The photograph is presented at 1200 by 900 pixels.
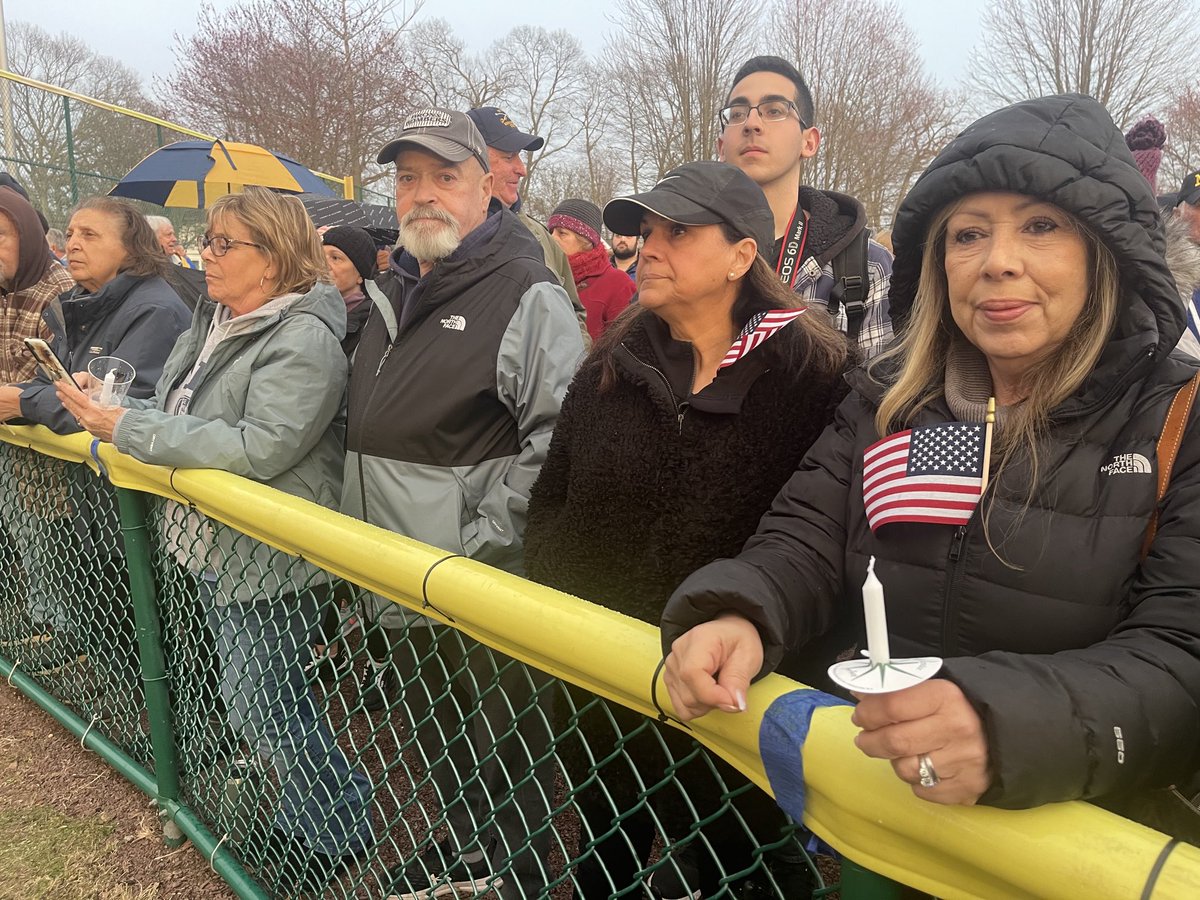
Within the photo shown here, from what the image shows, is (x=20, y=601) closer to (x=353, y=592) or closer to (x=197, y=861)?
(x=197, y=861)

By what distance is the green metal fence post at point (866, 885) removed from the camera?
0.87m

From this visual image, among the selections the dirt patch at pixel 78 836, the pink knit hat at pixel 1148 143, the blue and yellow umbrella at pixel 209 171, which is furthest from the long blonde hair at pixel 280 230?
the blue and yellow umbrella at pixel 209 171

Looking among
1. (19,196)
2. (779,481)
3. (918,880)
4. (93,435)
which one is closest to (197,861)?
(93,435)

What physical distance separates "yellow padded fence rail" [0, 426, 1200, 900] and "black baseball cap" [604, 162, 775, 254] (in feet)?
3.15

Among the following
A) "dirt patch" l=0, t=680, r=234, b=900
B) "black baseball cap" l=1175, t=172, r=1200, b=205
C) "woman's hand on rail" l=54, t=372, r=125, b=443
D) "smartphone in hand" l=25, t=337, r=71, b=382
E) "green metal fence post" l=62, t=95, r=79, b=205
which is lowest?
"dirt patch" l=0, t=680, r=234, b=900

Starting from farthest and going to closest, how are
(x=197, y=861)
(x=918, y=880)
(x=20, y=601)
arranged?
(x=20, y=601) → (x=197, y=861) → (x=918, y=880)

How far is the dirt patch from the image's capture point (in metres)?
2.39

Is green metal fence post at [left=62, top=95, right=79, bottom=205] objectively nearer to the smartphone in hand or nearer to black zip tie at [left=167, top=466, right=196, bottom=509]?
the smartphone in hand

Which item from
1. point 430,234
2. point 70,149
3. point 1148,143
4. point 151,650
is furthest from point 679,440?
point 70,149

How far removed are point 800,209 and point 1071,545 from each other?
188 cm

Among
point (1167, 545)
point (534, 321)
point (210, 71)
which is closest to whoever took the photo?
point (1167, 545)

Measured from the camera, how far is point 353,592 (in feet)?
5.79

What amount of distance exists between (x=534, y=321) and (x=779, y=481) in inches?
35.6

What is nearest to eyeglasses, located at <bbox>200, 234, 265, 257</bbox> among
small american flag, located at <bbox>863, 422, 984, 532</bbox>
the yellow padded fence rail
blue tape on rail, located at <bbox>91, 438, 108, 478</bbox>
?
blue tape on rail, located at <bbox>91, 438, 108, 478</bbox>
